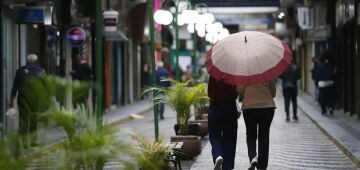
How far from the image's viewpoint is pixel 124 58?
38.4 m

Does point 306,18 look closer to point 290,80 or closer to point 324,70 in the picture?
point 324,70

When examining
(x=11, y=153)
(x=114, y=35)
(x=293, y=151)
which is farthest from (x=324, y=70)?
(x=11, y=153)

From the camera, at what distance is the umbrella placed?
9.49m

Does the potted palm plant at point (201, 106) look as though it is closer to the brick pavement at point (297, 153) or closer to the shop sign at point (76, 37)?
the brick pavement at point (297, 153)

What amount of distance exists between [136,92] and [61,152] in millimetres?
37437

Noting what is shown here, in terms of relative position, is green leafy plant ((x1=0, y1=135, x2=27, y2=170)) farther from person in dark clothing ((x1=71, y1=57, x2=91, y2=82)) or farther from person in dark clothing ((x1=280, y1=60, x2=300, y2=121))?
person in dark clothing ((x1=71, y1=57, x2=91, y2=82))

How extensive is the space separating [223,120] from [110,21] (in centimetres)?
1842

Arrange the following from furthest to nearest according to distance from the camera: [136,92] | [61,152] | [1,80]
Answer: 1. [136,92]
2. [1,80]
3. [61,152]

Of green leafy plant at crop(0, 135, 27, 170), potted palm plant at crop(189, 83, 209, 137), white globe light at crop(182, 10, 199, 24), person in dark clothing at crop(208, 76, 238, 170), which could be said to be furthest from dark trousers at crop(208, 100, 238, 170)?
white globe light at crop(182, 10, 199, 24)

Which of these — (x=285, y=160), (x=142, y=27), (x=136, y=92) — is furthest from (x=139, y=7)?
(x=285, y=160)

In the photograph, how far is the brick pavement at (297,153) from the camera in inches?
477

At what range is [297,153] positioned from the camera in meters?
14.1

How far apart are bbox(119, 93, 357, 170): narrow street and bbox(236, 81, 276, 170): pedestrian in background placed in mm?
1119

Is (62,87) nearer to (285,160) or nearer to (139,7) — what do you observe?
(285,160)
